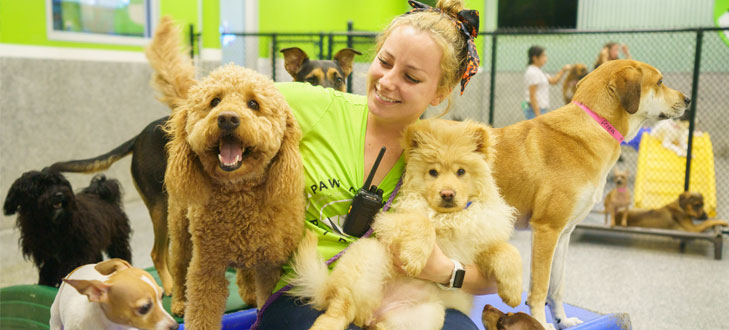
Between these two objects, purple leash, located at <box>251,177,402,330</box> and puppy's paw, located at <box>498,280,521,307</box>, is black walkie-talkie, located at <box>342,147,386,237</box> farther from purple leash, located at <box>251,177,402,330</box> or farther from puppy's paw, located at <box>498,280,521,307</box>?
puppy's paw, located at <box>498,280,521,307</box>

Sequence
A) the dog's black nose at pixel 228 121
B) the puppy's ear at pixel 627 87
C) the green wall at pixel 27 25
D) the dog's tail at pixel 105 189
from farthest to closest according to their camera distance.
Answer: the green wall at pixel 27 25, the dog's tail at pixel 105 189, the puppy's ear at pixel 627 87, the dog's black nose at pixel 228 121

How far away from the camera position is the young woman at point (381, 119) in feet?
5.47

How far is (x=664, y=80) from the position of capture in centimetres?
936

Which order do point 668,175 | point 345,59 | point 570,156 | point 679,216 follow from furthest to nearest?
1. point 668,175
2. point 679,216
3. point 345,59
4. point 570,156

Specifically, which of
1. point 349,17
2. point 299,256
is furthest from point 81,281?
point 349,17

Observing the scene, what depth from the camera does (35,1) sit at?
4.69 metres

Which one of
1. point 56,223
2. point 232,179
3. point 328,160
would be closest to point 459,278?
point 328,160

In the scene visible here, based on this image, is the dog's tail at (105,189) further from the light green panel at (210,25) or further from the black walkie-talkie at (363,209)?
the light green panel at (210,25)

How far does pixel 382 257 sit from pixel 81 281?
0.74m

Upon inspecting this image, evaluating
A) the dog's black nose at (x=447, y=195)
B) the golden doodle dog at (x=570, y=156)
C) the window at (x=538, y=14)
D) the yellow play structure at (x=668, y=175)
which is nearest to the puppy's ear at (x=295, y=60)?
the golden doodle dog at (x=570, y=156)

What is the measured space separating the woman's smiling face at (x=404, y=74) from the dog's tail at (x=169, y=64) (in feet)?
2.77

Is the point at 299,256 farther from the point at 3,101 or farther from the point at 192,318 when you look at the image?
the point at 3,101

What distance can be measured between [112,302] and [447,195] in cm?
89

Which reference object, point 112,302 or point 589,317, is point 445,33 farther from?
point 589,317
